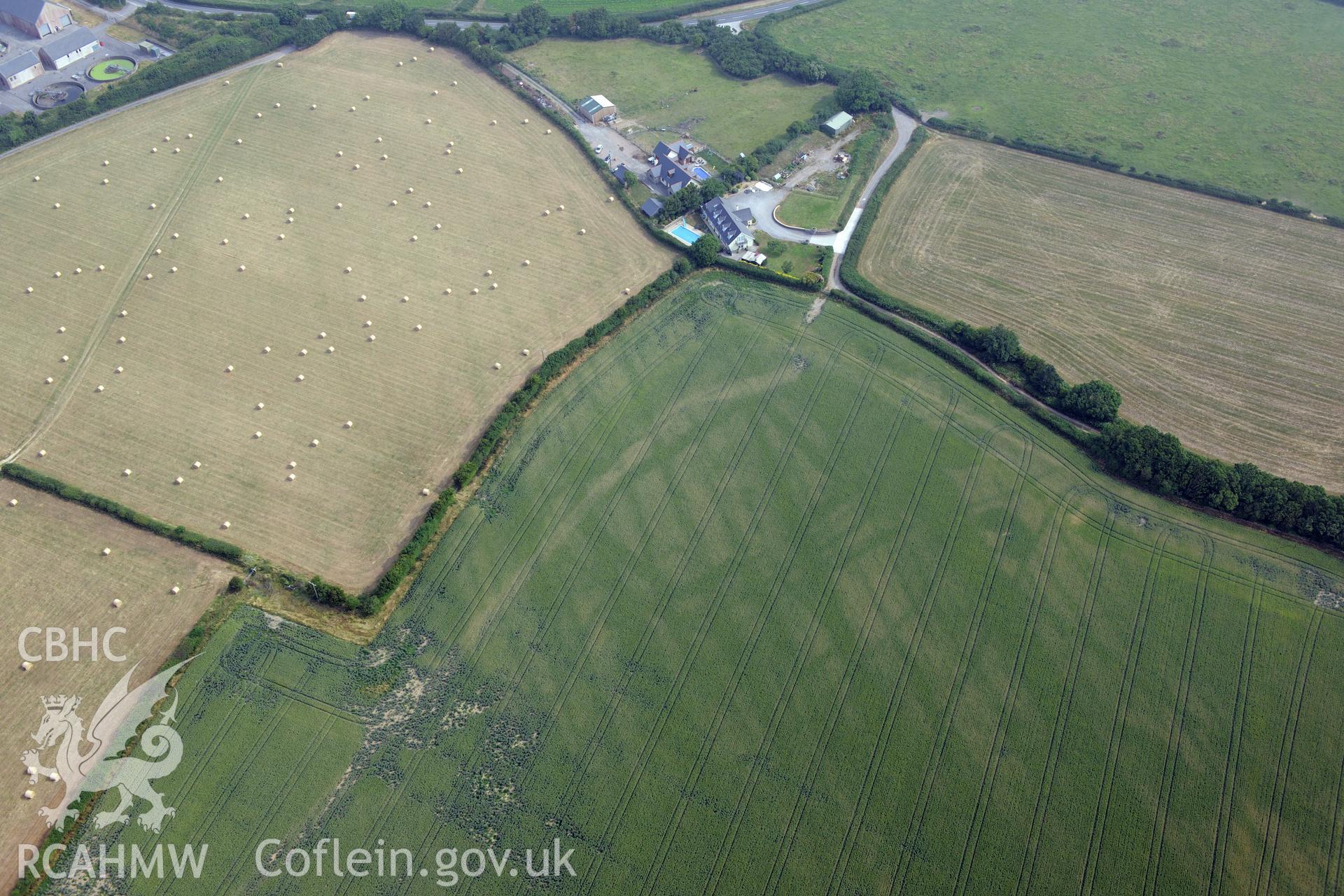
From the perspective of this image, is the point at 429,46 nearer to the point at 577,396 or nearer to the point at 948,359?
the point at 577,396

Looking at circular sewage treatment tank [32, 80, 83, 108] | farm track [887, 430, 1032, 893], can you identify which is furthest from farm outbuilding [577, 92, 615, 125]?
circular sewage treatment tank [32, 80, 83, 108]

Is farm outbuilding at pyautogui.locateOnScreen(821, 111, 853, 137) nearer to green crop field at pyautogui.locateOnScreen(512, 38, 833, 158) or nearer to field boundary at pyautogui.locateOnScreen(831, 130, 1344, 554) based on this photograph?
green crop field at pyautogui.locateOnScreen(512, 38, 833, 158)

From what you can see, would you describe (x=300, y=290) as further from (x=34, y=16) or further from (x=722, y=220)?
(x=34, y=16)

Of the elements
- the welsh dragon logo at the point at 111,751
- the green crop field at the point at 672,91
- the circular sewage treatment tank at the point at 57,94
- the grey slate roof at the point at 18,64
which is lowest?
the welsh dragon logo at the point at 111,751

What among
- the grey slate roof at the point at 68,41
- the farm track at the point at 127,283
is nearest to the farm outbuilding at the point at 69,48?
the grey slate roof at the point at 68,41

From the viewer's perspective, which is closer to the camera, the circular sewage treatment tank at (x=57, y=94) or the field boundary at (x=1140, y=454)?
the field boundary at (x=1140, y=454)

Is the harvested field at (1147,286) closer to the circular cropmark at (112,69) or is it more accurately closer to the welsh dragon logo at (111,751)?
the welsh dragon logo at (111,751)
